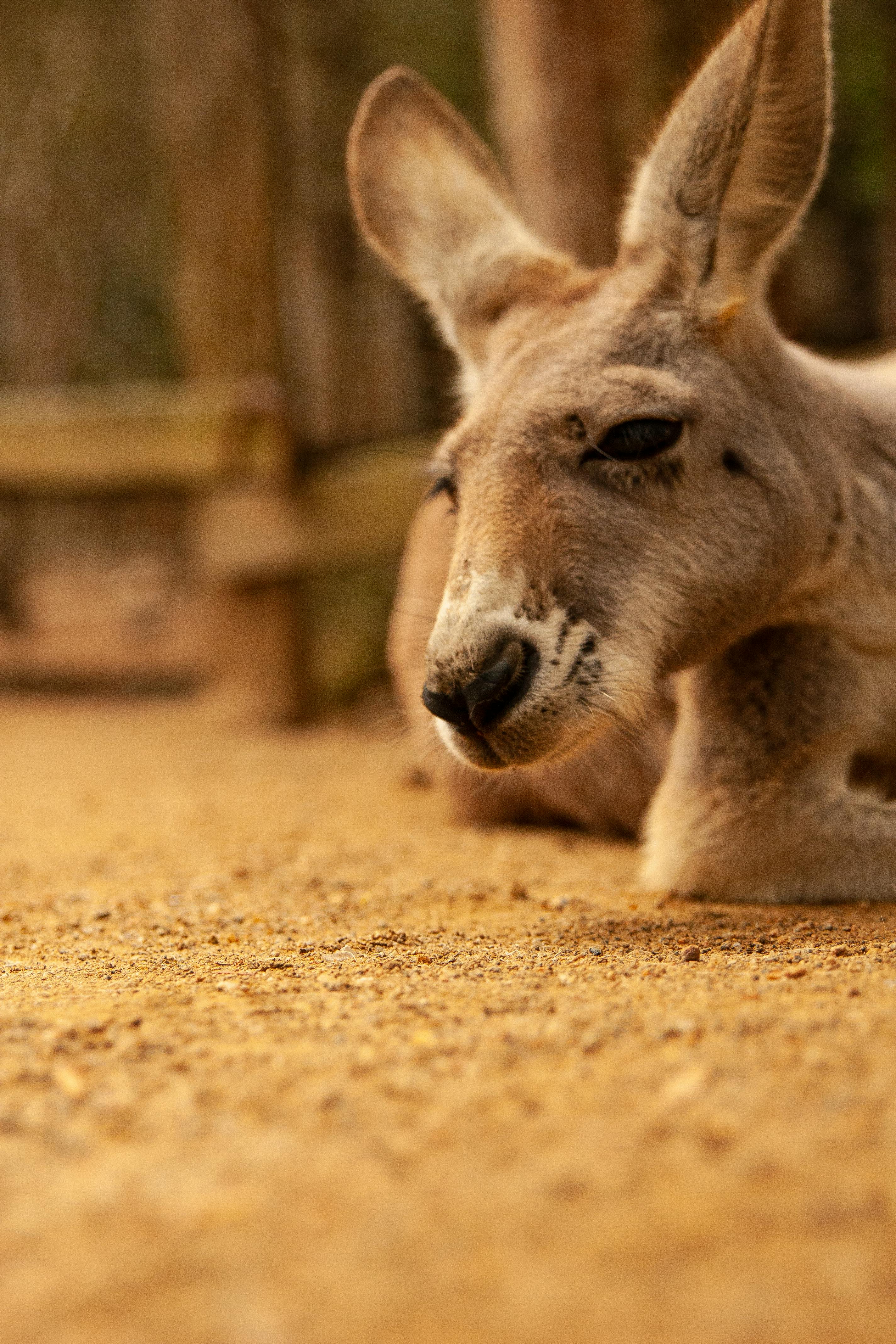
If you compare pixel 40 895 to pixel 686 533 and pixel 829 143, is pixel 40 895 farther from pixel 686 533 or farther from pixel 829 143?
pixel 829 143

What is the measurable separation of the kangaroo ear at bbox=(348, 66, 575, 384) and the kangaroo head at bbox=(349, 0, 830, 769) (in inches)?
19.2

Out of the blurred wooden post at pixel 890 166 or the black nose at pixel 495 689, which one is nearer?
the black nose at pixel 495 689

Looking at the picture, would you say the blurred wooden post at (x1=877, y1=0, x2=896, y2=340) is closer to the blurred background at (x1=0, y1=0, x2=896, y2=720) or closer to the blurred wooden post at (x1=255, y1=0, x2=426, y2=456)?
the blurred background at (x1=0, y1=0, x2=896, y2=720)

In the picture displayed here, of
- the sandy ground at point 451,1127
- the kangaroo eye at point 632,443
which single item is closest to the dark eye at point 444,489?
the kangaroo eye at point 632,443

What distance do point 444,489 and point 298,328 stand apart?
31.9 ft

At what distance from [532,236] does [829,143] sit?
1.00 meters

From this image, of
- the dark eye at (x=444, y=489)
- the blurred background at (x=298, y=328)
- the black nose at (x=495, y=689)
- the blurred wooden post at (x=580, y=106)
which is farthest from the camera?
the blurred background at (x=298, y=328)

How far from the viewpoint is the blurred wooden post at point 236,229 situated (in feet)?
23.8

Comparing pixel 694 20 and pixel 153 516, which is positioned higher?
pixel 694 20

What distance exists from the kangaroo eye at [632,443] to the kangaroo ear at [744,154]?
39 centimetres

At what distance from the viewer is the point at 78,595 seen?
334 inches

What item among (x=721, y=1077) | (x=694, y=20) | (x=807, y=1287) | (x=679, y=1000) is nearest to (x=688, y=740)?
(x=679, y=1000)

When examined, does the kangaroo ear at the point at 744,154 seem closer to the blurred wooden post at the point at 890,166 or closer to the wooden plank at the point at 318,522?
the wooden plank at the point at 318,522

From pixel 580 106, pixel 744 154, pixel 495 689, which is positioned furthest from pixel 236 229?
pixel 495 689
